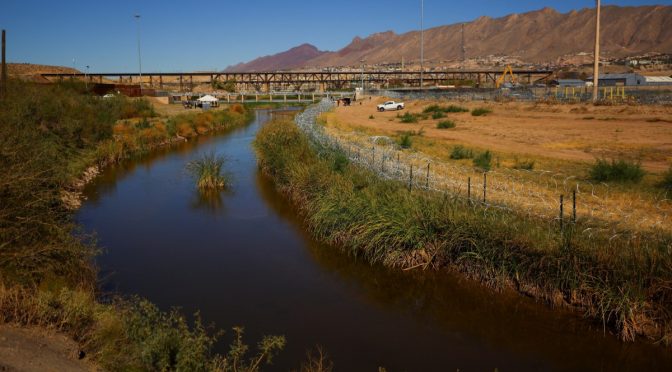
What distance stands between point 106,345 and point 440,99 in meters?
65.0

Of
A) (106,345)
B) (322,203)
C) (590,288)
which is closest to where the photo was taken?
(106,345)

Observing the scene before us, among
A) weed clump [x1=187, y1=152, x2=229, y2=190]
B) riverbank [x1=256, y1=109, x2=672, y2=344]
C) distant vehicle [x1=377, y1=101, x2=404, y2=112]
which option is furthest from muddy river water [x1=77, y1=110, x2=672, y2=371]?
distant vehicle [x1=377, y1=101, x2=404, y2=112]

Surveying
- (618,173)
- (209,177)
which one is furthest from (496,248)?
(209,177)

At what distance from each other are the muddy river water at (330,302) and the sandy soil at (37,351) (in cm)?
315

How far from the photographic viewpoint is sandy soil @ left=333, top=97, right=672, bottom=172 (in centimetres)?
2800

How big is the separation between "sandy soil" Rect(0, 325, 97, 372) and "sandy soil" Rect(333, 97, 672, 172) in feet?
71.2

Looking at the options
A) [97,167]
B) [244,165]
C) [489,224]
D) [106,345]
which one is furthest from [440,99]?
[106,345]

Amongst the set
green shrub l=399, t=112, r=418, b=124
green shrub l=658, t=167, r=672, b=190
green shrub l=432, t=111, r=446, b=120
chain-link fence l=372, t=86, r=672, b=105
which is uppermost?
chain-link fence l=372, t=86, r=672, b=105

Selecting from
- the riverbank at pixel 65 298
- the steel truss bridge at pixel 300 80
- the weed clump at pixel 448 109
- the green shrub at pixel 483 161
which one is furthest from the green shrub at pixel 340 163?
the steel truss bridge at pixel 300 80

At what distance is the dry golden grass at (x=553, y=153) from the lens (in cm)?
1542

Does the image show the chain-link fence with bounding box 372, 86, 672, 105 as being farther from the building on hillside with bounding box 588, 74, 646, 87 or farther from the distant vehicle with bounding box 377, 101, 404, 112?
the building on hillside with bounding box 588, 74, 646, 87

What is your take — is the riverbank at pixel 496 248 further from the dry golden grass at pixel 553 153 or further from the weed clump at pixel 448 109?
the weed clump at pixel 448 109

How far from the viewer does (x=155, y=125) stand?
141 ft

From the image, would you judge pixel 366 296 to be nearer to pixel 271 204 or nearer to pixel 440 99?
pixel 271 204
